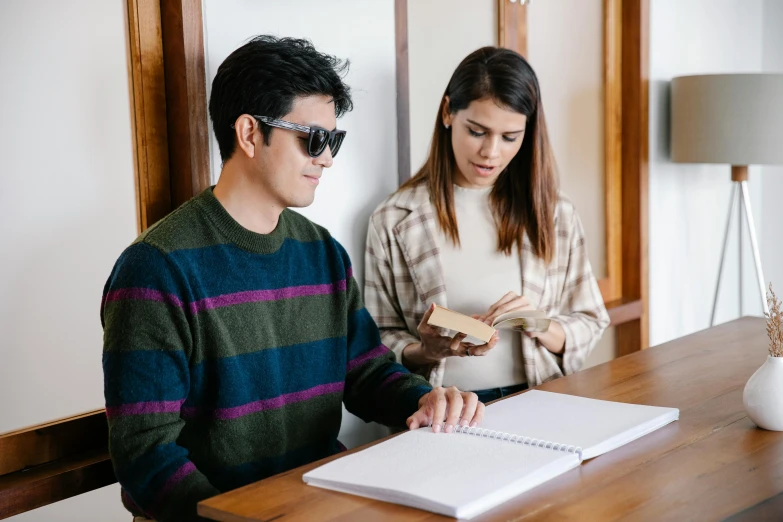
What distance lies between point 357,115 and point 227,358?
0.87m

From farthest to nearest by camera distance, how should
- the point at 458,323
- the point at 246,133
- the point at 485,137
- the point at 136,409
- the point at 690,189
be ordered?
1. the point at 690,189
2. the point at 485,137
3. the point at 458,323
4. the point at 246,133
5. the point at 136,409

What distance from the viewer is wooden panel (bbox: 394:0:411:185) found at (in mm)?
2322

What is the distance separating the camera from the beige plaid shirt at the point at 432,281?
219 cm

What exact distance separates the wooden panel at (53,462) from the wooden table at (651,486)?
1.65 ft

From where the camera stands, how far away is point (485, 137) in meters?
2.14

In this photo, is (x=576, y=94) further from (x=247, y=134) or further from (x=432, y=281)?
(x=247, y=134)

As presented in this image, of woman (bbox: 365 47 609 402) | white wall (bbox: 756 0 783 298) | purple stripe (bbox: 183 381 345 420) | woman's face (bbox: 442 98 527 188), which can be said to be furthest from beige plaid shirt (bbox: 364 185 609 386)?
white wall (bbox: 756 0 783 298)

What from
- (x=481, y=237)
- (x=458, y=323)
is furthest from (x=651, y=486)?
(x=481, y=237)

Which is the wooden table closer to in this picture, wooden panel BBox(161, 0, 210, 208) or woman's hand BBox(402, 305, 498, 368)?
woman's hand BBox(402, 305, 498, 368)

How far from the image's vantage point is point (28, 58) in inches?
62.3

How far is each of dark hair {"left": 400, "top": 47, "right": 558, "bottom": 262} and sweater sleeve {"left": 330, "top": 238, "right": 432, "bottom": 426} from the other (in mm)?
416

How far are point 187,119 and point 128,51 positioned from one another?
0.17m

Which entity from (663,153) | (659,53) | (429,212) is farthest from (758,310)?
(429,212)

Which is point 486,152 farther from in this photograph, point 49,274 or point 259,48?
point 49,274
